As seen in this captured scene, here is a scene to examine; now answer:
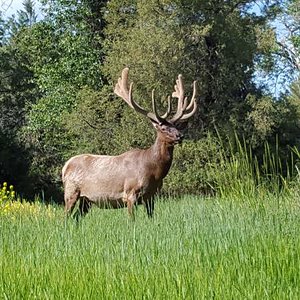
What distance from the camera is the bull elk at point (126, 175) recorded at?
7652 mm

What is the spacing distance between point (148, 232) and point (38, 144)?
58.6 feet

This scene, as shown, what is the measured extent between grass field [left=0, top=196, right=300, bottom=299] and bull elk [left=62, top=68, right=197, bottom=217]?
190 centimetres

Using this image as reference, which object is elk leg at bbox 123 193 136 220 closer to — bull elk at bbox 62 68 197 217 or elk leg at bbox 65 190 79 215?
bull elk at bbox 62 68 197 217

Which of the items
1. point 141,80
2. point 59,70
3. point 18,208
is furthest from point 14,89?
point 18,208

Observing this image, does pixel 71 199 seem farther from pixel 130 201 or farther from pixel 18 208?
pixel 18 208

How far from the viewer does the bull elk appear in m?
7.65

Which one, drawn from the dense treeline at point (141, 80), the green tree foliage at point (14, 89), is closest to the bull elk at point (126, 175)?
the dense treeline at point (141, 80)

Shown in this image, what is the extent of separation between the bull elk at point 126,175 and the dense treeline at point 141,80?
26.5 ft

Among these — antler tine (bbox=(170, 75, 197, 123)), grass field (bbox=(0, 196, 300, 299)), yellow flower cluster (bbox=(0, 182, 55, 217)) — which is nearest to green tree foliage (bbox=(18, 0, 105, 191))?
yellow flower cluster (bbox=(0, 182, 55, 217))

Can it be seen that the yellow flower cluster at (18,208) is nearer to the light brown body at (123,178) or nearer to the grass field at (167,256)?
the light brown body at (123,178)

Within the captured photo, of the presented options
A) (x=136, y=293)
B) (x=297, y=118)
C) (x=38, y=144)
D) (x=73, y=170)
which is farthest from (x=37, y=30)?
(x=136, y=293)

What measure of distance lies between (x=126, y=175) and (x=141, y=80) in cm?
1074

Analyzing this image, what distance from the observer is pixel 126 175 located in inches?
306

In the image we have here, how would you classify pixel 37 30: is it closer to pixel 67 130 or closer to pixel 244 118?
pixel 67 130
